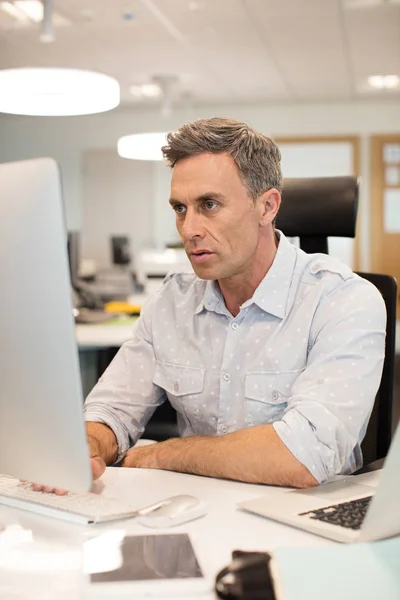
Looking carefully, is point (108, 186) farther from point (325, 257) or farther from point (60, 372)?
point (60, 372)

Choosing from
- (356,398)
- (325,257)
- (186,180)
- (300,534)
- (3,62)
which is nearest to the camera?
(300,534)

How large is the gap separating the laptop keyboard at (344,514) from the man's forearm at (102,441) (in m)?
0.56

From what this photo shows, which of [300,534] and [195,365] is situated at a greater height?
[195,365]

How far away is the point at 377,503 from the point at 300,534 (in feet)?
0.63

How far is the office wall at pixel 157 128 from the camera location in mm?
9570

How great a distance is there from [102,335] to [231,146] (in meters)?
2.14

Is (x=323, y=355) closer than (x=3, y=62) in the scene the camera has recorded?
Yes

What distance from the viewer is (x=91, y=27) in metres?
5.95

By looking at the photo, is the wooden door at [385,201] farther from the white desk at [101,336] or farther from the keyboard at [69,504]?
the keyboard at [69,504]

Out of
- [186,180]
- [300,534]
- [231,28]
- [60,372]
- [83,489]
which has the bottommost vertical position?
[300,534]

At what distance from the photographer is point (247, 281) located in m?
1.81

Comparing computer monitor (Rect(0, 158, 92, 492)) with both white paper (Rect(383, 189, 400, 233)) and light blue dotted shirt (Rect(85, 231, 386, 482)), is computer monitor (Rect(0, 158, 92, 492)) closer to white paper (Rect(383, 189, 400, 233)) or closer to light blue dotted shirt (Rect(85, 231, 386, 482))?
light blue dotted shirt (Rect(85, 231, 386, 482))

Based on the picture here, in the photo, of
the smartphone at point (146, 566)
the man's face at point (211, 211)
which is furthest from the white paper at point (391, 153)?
the smartphone at point (146, 566)

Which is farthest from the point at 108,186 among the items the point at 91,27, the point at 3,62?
the point at 91,27
